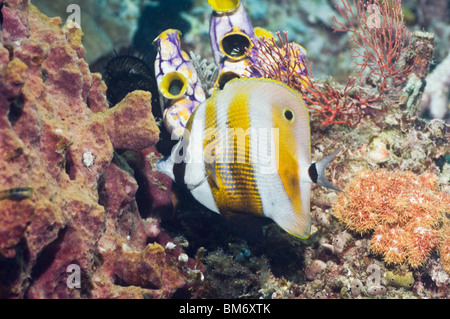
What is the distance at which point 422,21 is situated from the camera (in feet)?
20.8

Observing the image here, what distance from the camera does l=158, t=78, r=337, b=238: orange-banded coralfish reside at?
207 cm

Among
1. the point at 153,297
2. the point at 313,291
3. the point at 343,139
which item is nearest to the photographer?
the point at 153,297

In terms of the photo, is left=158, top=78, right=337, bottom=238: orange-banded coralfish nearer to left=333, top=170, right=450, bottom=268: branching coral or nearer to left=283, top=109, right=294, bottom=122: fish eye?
left=283, top=109, right=294, bottom=122: fish eye

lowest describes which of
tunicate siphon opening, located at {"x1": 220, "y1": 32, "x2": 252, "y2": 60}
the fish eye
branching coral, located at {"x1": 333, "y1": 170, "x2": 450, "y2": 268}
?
branching coral, located at {"x1": 333, "y1": 170, "x2": 450, "y2": 268}

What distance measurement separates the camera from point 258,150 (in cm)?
207

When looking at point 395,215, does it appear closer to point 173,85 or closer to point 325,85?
point 325,85

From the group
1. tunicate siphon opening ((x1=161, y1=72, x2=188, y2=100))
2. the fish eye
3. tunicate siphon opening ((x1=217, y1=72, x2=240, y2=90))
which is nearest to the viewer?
the fish eye

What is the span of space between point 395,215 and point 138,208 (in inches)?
88.5

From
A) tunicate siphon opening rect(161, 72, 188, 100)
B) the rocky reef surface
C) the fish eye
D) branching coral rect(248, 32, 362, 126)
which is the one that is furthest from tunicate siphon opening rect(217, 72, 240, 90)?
the fish eye

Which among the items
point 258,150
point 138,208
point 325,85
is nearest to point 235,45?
point 325,85

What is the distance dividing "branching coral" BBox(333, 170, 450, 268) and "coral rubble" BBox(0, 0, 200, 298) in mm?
1458
